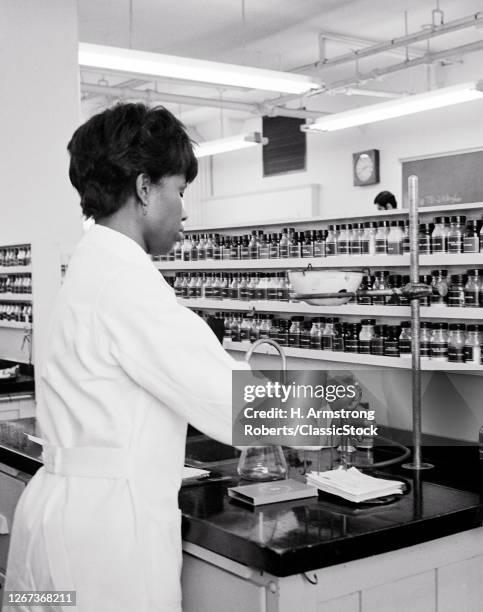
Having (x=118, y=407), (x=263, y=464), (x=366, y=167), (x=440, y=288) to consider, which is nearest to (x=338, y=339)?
(x=440, y=288)

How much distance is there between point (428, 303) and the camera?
3443mm

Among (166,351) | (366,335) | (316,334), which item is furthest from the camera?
(316,334)

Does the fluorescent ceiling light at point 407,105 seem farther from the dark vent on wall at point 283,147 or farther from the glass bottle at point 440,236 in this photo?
the dark vent on wall at point 283,147

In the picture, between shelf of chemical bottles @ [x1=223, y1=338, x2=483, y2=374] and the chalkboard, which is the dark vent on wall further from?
shelf of chemical bottles @ [x1=223, y1=338, x2=483, y2=374]

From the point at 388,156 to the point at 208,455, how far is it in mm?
8062

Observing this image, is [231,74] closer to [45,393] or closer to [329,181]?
[45,393]

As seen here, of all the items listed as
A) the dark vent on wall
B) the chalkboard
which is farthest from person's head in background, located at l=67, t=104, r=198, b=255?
the dark vent on wall

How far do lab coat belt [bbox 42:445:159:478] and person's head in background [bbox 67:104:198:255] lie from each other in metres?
0.45

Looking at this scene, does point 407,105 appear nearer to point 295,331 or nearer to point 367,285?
point 295,331

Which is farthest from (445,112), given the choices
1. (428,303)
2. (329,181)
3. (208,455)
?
(208,455)

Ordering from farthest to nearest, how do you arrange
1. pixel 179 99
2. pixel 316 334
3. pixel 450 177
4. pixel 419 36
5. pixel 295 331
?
1. pixel 179 99
2. pixel 450 177
3. pixel 419 36
4. pixel 295 331
5. pixel 316 334

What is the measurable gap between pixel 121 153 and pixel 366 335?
7.38ft

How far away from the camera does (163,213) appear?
1.75 meters

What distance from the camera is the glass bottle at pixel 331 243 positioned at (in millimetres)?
3873
